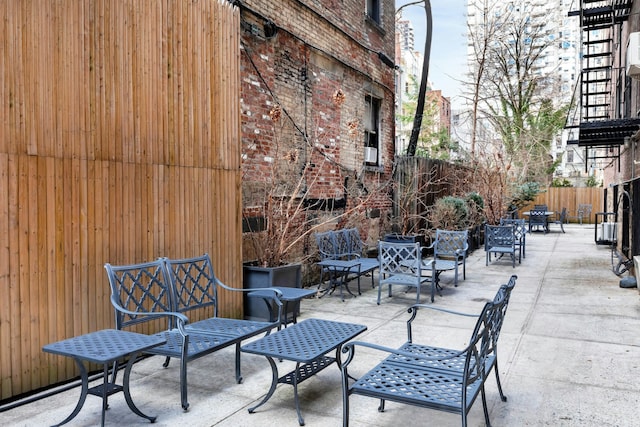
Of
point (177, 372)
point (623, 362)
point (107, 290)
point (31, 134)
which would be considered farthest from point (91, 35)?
point (623, 362)

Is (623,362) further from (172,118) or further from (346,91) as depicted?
(346,91)

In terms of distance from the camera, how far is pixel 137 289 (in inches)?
187

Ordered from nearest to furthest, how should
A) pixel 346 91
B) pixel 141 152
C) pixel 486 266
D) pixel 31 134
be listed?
pixel 31 134 < pixel 141 152 < pixel 346 91 < pixel 486 266

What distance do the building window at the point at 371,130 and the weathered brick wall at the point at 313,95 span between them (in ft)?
0.53

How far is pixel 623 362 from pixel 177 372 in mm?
4037

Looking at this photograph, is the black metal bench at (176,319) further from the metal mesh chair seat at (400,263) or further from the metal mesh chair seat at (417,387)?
the metal mesh chair seat at (400,263)

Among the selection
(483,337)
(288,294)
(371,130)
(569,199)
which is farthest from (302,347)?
(569,199)

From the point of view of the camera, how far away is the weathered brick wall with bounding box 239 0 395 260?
7.14 metres

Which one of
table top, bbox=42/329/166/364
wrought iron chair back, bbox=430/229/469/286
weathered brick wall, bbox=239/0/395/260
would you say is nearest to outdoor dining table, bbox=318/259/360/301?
weathered brick wall, bbox=239/0/395/260

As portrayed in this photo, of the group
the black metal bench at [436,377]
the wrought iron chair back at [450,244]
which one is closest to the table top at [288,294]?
the black metal bench at [436,377]

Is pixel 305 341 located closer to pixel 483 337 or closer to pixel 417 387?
pixel 417 387

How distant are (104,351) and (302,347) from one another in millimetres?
1313

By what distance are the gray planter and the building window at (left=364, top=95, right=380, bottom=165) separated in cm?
507

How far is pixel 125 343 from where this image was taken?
341cm
